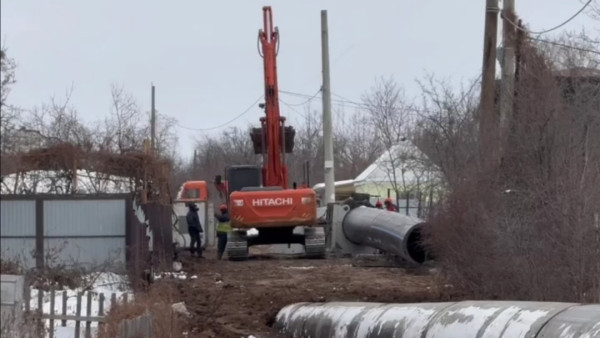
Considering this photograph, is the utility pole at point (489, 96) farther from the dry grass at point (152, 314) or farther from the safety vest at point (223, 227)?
the safety vest at point (223, 227)

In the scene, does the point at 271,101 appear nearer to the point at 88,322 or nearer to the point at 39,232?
the point at 39,232

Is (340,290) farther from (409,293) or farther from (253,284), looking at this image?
(253,284)

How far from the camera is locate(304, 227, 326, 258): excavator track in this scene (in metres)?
27.5

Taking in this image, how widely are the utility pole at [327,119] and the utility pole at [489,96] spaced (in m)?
15.7

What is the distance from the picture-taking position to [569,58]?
Result: 19375 mm

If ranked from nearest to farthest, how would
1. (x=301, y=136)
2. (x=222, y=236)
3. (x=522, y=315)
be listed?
(x=522, y=315), (x=222, y=236), (x=301, y=136)

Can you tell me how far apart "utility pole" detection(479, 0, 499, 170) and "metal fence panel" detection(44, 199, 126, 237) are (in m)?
5.85

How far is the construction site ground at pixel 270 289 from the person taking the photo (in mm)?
15453

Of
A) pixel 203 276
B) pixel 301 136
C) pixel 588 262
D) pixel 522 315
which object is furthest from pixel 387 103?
pixel 522 315

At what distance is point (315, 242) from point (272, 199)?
166 centimetres

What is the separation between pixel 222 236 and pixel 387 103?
3668 centimetres

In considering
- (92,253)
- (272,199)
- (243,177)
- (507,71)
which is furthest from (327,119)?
(507,71)

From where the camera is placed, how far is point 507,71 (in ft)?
56.9

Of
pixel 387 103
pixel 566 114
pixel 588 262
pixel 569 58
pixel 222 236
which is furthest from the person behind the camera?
pixel 387 103
